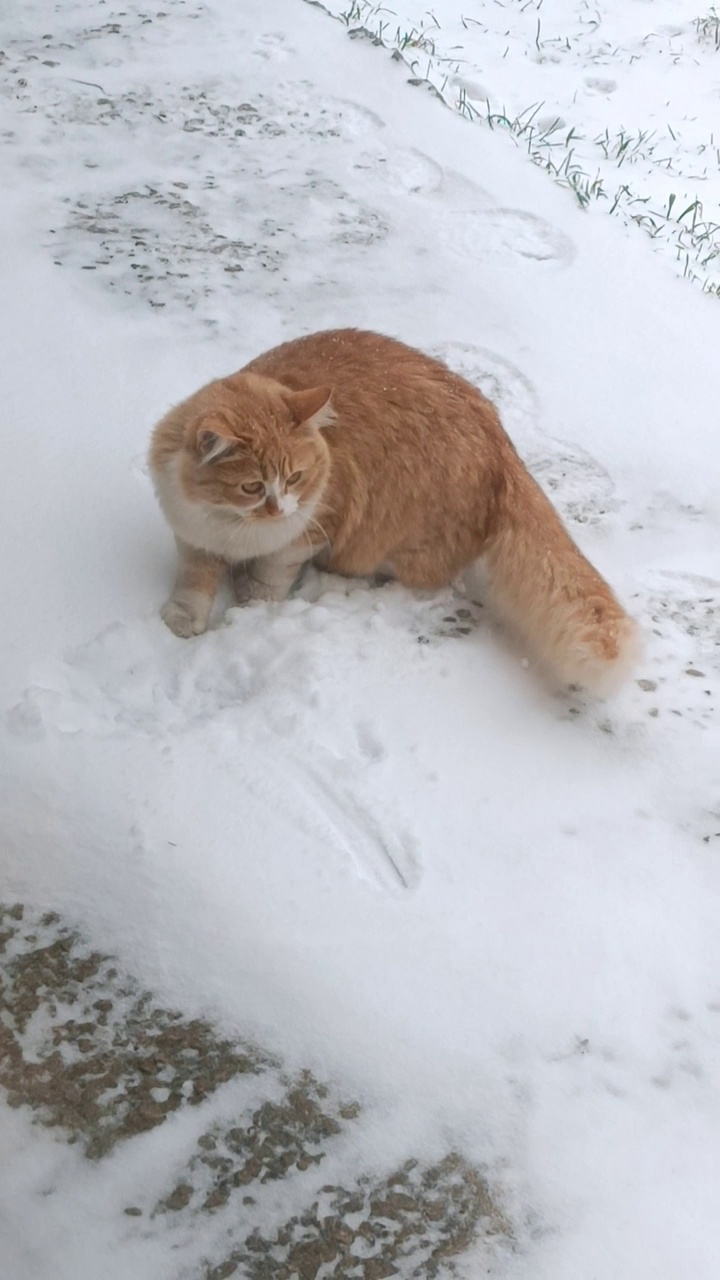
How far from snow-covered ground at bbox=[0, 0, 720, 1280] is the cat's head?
360mm

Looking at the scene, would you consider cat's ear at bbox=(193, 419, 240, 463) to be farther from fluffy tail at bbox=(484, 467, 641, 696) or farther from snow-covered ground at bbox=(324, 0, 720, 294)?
snow-covered ground at bbox=(324, 0, 720, 294)

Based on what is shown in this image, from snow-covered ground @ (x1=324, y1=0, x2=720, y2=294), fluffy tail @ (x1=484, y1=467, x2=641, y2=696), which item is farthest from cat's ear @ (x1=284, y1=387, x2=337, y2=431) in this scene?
snow-covered ground @ (x1=324, y1=0, x2=720, y2=294)

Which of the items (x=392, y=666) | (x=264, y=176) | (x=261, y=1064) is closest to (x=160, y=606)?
(x=392, y=666)

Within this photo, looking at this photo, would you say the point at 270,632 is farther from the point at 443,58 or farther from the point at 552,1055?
the point at 443,58

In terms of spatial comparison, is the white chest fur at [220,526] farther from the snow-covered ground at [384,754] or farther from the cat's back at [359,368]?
the cat's back at [359,368]

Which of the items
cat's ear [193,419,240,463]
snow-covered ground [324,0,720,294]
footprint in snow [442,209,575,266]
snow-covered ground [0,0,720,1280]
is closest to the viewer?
snow-covered ground [0,0,720,1280]

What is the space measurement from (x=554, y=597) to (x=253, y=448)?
3.03 feet

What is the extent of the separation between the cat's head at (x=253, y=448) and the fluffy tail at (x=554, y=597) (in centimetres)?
65

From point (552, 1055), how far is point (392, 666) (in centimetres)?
112

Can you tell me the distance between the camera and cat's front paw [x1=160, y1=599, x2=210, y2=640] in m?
2.93

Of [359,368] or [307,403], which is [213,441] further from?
[359,368]

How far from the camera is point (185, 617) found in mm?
2947

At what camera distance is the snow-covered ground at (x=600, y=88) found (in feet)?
19.7

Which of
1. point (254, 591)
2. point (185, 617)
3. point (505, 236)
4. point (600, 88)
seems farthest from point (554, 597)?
point (600, 88)
